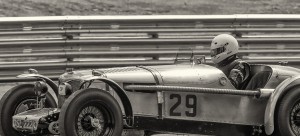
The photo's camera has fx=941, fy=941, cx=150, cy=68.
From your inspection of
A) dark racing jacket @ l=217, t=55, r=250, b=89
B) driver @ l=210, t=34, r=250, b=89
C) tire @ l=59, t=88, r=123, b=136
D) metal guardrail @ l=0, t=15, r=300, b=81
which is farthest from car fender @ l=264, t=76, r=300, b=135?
metal guardrail @ l=0, t=15, r=300, b=81

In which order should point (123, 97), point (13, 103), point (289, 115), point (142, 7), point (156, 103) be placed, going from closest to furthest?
point (123, 97) → point (156, 103) → point (13, 103) → point (289, 115) → point (142, 7)

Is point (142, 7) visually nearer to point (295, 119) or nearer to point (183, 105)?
point (295, 119)

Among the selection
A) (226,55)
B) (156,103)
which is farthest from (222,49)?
(156,103)

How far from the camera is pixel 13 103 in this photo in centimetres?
953

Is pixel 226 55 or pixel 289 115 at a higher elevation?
pixel 226 55

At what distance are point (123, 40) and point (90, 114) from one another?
5.98 m

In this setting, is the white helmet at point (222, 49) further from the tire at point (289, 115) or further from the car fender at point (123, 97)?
the car fender at point (123, 97)

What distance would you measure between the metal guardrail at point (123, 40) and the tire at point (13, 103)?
435 centimetres

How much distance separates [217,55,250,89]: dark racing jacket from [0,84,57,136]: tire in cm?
194

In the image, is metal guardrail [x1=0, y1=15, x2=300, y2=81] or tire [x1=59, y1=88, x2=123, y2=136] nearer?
tire [x1=59, y1=88, x2=123, y2=136]

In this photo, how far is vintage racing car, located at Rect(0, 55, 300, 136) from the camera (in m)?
8.66

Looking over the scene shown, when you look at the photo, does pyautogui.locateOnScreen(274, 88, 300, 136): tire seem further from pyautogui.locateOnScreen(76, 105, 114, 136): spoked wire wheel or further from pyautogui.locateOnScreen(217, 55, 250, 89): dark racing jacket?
pyautogui.locateOnScreen(76, 105, 114, 136): spoked wire wheel

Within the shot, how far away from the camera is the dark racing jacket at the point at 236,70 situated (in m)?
9.77

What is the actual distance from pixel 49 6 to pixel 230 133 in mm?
11647
